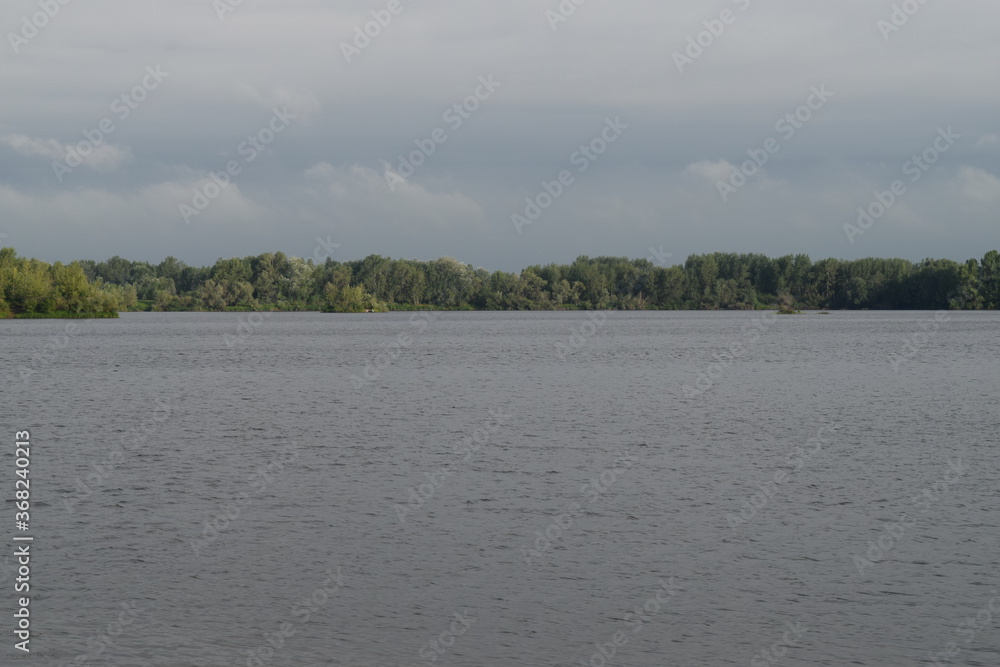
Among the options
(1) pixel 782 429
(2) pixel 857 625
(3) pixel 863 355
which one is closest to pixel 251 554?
(2) pixel 857 625

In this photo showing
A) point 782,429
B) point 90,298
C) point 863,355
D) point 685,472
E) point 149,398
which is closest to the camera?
point 685,472

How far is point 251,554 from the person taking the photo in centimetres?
1702

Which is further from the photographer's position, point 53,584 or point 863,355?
point 863,355

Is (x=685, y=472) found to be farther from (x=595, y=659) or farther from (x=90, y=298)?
(x=90, y=298)

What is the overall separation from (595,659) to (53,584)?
851 cm

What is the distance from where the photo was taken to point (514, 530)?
18.4 metres

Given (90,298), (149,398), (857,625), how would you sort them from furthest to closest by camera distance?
(90,298), (149,398), (857,625)

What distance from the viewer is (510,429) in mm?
32906

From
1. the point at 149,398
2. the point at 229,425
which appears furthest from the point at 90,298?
the point at 229,425

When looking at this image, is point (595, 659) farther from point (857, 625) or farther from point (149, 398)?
point (149, 398)

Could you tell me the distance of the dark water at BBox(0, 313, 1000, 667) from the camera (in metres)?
13.0

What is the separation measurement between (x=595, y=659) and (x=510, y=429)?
20.6 meters

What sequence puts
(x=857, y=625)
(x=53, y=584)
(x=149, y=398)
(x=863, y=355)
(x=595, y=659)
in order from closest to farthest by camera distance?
(x=595, y=659) < (x=857, y=625) < (x=53, y=584) < (x=149, y=398) < (x=863, y=355)

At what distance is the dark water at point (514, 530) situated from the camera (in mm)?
12969
